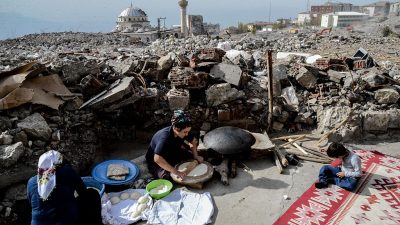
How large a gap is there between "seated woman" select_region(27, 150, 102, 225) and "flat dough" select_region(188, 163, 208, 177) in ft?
5.85

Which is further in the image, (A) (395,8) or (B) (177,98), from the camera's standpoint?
(A) (395,8)

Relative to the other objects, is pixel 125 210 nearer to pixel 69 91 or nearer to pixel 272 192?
pixel 272 192

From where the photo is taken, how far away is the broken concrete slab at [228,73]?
6668mm

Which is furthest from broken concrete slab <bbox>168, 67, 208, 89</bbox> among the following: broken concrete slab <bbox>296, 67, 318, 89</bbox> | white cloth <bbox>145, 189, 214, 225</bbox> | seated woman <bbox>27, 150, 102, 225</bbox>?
seated woman <bbox>27, 150, 102, 225</bbox>

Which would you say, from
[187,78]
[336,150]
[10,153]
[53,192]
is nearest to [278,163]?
[336,150]

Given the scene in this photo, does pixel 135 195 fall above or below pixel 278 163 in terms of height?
below

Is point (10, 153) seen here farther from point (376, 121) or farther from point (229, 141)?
point (376, 121)

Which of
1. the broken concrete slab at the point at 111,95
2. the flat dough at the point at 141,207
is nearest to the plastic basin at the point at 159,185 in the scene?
the flat dough at the point at 141,207

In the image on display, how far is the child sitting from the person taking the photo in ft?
14.4

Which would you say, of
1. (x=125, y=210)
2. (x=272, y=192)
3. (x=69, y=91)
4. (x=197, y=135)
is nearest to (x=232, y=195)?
(x=272, y=192)

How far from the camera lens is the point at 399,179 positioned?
15.9ft

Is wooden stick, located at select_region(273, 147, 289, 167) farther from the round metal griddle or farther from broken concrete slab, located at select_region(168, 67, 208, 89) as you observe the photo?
broken concrete slab, located at select_region(168, 67, 208, 89)

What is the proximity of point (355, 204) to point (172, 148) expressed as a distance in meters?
2.75

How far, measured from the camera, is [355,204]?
427 cm
